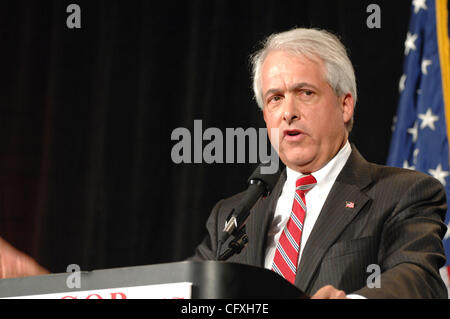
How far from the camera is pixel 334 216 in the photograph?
73.2 inches

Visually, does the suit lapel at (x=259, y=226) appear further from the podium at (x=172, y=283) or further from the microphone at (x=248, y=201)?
the podium at (x=172, y=283)

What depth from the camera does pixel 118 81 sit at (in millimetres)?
3445

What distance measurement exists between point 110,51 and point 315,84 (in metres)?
1.69

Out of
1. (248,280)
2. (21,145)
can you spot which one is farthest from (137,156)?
(248,280)

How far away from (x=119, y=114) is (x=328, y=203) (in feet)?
5.98

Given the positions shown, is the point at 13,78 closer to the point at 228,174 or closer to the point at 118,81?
the point at 118,81

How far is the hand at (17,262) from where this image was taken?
310cm

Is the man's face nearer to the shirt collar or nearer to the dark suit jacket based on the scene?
the shirt collar

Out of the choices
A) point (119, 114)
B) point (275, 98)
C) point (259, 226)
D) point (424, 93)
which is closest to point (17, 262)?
point (119, 114)

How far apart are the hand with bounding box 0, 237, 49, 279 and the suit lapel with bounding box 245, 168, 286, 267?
1524mm

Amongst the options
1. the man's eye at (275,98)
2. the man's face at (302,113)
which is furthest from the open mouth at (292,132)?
the man's eye at (275,98)

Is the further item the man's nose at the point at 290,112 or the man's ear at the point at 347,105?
the man's ear at the point at 347,105

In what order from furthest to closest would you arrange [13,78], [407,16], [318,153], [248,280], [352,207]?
1. [13,78]
2. [407,16]
3. [318,153]
4. [352,207]
5. [248,280]

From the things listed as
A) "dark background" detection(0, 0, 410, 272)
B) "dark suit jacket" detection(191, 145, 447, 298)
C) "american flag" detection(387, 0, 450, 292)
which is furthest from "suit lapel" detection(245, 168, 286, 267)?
"dark background" detection(0, 0, 410, 272)
